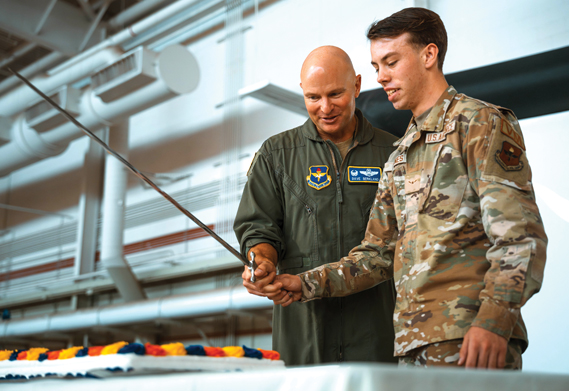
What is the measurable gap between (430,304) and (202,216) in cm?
434

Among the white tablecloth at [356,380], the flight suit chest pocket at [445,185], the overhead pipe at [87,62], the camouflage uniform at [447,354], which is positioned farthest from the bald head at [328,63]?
the overhead pipe at [87,62]

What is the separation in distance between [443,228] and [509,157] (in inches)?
6.4

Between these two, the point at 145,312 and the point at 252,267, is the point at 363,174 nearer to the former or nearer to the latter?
the point at 252,267

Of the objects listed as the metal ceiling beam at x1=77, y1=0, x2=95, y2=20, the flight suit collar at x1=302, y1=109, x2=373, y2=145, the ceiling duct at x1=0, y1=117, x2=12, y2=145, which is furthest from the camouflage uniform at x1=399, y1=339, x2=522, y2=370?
the metal ceiling beam at x1=77, y1=0, x2=95, y2=20

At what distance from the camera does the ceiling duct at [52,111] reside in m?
5.16

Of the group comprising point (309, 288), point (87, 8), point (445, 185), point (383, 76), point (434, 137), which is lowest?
point (309, 288)

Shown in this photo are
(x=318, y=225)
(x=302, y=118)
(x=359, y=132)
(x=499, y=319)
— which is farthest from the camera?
(x=302, y=118)

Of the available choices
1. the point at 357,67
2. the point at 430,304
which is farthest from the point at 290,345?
the point at 357,67

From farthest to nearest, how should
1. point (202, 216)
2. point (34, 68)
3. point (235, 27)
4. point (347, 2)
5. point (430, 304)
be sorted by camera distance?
point (34, 68) < point (202, 216) < point (235, 27) < point (347, 2) < point (430, 304)

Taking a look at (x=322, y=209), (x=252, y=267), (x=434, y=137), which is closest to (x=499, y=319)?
(x=434, y=137)

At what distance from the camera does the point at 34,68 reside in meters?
6.75

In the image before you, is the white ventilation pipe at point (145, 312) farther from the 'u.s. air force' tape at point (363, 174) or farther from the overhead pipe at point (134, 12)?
the overhead pipe at point (134, 12)

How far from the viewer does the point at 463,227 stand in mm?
953

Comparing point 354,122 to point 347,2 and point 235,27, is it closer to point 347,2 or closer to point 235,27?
point 347,2
